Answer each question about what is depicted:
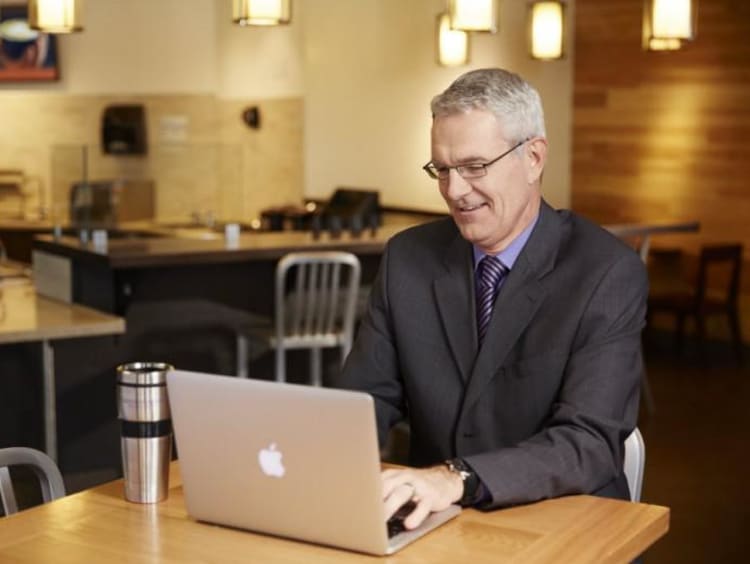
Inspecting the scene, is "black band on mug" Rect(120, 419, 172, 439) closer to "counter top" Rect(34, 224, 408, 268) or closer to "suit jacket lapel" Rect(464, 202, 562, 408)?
"suit jacket lapel" Rect(464, 202, 562, 408)

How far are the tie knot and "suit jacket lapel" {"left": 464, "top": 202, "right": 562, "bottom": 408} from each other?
0.14 feet

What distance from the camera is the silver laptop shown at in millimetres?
1947

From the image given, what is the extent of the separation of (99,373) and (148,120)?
204 inches

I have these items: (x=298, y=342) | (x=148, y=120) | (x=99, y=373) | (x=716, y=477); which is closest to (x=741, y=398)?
(x=716, y=477)

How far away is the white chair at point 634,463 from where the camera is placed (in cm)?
259

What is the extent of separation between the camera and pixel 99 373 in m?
5.75

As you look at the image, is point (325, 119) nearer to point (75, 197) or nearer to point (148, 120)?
point (148, 120)

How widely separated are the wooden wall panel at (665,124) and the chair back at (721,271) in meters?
0.16

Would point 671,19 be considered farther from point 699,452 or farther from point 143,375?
point 143,375

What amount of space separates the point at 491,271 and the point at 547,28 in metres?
4.69

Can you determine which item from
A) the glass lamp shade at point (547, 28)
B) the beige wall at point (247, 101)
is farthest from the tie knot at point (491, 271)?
the beige wall at point (247, 101)

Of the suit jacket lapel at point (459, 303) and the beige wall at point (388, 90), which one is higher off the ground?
the beige wall at point (388, 90)

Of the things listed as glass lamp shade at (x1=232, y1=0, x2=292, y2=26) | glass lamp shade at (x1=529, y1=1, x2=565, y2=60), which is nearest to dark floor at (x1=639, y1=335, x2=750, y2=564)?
glass lamp shade at (x1=529, y1=1, x2=565, y2=60)

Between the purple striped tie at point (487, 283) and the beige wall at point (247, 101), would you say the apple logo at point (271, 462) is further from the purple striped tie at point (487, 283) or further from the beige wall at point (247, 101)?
the beige wall at point (247, 101)
